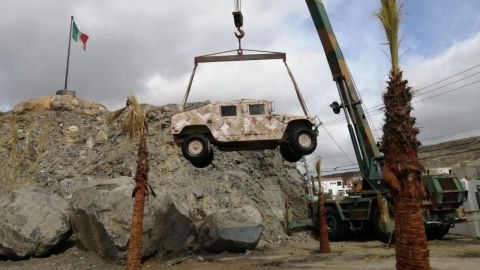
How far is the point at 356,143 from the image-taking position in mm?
17859

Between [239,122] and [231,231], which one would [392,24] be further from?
[231,231]

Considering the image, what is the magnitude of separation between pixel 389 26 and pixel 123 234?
14.2 meters

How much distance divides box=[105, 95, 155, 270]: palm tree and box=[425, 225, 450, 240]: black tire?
48.4ft

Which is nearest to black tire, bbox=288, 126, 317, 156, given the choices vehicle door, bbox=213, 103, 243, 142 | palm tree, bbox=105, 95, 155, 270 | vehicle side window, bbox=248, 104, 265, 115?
vehicle side window, bbox=248, 104, 265, 115

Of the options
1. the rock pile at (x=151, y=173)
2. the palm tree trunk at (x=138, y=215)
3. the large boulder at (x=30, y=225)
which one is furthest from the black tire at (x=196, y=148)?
the large boulder at (x=30, y=225)

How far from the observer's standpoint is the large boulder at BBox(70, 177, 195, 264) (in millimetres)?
17266

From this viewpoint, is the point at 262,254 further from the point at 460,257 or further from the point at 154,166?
the point at 154,166

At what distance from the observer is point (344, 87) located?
57.0 ft

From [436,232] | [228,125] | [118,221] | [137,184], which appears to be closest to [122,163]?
[118,221]

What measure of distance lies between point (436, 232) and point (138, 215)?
15783 mm

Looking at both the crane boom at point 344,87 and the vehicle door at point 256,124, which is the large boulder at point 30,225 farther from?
the crane boom at point 344,87

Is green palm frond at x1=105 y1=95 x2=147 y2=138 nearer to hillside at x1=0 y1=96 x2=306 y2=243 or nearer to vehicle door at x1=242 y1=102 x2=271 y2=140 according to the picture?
vehicle door at x1=242 y1=102 x2=271 y2=140

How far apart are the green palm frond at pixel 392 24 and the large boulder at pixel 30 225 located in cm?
1746

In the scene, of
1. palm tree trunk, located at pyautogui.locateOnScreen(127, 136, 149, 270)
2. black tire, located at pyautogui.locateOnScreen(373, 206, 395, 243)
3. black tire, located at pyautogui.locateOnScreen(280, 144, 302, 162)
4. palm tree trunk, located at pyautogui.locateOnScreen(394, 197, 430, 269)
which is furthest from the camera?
black tire, located at pyautogui.locateOnScreen(373, 206, 395, 243)
